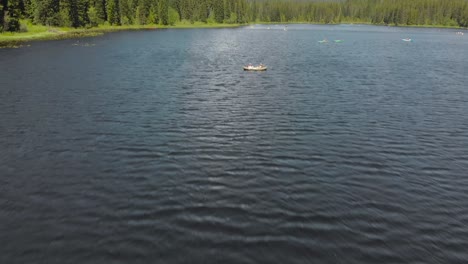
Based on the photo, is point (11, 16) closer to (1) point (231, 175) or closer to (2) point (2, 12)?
(2) point (2, 12)

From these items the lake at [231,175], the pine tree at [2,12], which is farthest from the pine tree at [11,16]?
the lake at [231,175]

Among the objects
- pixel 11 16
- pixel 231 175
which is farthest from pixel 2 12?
Answer: pixel 231 175

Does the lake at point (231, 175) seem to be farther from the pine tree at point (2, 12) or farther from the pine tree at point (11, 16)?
the pine tree at point (11, 16)

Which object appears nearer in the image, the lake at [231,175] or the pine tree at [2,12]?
the lake at [231,175]

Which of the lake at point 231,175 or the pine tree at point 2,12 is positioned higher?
the pine tree at point 2,12

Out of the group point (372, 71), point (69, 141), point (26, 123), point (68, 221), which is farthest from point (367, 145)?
point (372, 71)

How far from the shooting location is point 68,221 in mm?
19156

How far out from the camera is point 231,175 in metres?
25.1

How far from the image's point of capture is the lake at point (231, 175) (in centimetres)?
1739

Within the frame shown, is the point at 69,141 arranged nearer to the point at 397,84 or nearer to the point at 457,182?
the point at 457,182

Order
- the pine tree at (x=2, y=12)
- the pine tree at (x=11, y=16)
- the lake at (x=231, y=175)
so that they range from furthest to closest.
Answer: the pine tree at (x=11, y=16), the pine tree at (x=2, y=12), the lake at (x=231, y=175)

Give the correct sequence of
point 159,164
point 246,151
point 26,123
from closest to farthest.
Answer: point 159,164, point 246,151, point 26,123

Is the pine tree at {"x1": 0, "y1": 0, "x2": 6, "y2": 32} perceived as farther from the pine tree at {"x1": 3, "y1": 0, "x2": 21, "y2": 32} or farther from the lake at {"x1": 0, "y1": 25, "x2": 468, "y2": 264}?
the lake at {"x1": 0, "y1": 25, "x2": 468, "y2": 264}

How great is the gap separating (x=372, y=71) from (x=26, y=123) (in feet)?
218
